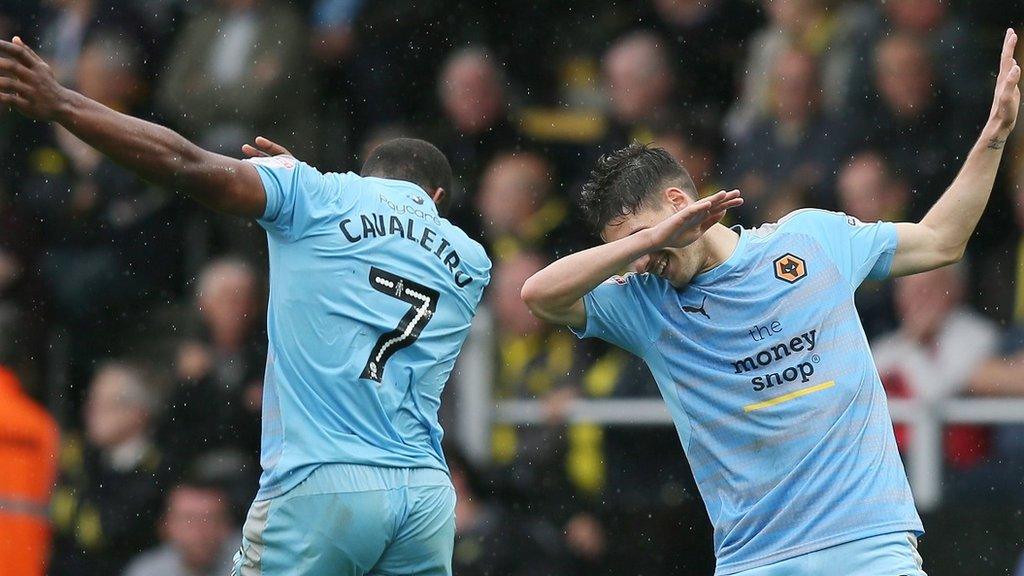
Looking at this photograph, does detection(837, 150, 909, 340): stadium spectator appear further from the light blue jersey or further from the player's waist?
the player's waist

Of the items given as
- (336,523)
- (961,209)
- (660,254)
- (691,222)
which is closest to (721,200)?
A: (691,222)

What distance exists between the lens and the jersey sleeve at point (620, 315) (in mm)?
5031

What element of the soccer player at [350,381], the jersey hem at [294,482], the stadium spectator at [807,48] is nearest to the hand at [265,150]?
the soccer player at [350,381]

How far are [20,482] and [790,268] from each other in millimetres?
3273

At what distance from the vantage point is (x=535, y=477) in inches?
341

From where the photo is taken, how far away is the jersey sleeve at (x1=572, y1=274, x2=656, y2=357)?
5031 mm

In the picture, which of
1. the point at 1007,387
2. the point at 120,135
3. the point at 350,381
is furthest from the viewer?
the point at 1007,387

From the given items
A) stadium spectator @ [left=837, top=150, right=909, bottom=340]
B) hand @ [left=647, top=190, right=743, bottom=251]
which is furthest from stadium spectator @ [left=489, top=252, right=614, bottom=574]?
hand @ [left=647, top=190, right=743, bottom=251]

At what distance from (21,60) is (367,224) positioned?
161cm

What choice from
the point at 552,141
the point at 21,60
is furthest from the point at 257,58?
the point at 21,60

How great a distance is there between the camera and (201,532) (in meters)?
8.84

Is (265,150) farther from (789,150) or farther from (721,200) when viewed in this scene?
(789,150)

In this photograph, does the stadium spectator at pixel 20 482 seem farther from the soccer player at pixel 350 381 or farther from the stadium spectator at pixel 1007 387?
the stadium spectator at pixel 1007 387

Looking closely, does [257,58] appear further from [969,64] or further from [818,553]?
[818,553]
